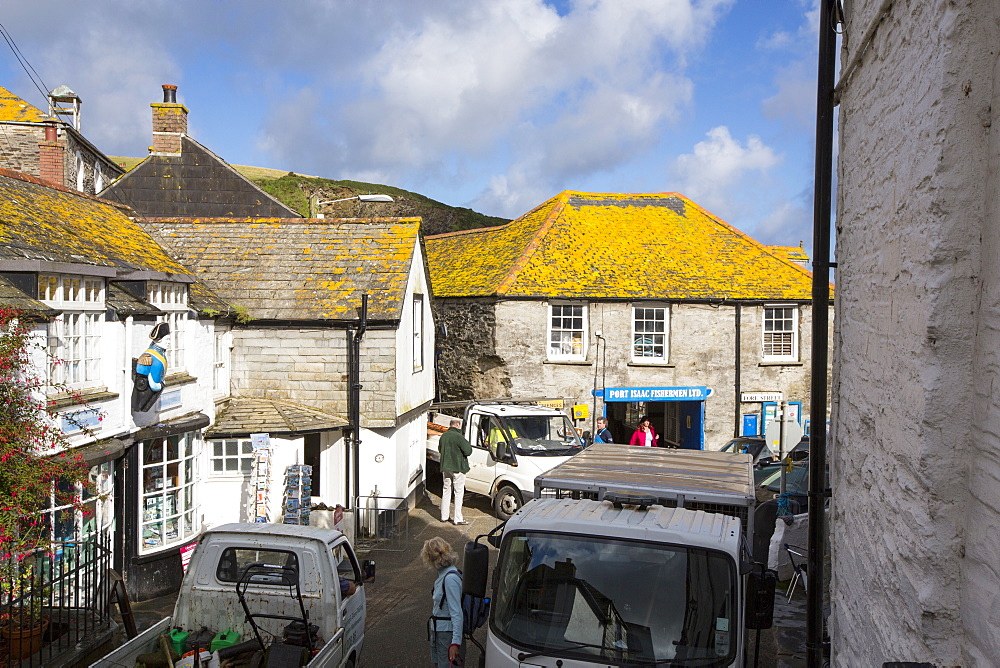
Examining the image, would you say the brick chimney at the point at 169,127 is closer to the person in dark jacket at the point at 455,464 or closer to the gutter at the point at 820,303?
the person in dark jacket at the point at 455,464

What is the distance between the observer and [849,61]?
580cm

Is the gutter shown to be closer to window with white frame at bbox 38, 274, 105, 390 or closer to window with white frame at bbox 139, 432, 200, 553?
window with white frame at bbox 38, 274, 105, 390

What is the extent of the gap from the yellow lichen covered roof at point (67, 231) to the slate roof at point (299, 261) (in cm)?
152

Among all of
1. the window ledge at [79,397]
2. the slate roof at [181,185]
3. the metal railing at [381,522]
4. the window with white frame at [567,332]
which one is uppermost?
the slate roof at [181,185]

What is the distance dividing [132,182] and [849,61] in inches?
912

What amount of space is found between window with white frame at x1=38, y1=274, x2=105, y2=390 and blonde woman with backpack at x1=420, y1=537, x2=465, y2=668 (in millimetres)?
4786

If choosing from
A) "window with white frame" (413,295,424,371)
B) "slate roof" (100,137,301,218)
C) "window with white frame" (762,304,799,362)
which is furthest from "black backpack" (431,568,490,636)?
"window with white frame" (762,304,799,362)

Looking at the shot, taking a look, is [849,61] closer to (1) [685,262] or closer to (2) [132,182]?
(1) [685,262]

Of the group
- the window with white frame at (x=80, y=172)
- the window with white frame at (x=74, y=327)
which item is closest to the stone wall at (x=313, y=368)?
the window with white frame at (x=74, y=327)

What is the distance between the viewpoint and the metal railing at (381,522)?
15148 mm

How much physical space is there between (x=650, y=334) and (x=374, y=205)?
3393cm

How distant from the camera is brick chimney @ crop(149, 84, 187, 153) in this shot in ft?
80.8

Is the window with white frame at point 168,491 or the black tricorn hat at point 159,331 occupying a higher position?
the black tricorn hat at point 159,331

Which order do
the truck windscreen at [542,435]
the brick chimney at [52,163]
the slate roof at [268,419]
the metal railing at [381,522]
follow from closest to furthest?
1. the slate roof at [268,419]
2. the metal railing at [381,522]
3. the truck windscreen at [542,435]
4. the brick chimney at [52,163]
